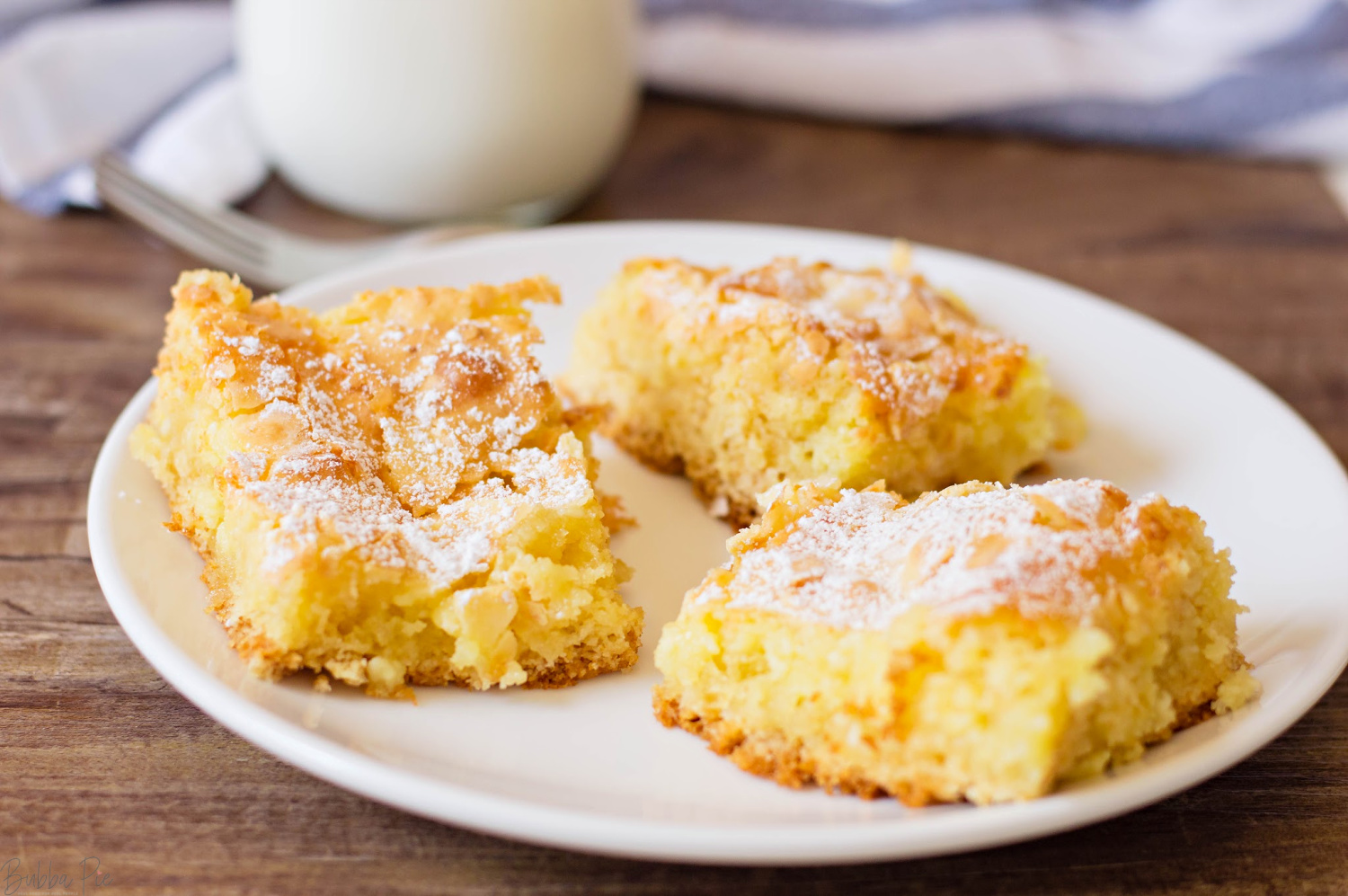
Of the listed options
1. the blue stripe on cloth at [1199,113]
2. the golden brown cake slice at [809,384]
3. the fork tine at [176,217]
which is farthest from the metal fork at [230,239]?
the blue stripe on cloth at [1199,113]

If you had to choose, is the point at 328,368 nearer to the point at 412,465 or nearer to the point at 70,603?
the point at 412,465

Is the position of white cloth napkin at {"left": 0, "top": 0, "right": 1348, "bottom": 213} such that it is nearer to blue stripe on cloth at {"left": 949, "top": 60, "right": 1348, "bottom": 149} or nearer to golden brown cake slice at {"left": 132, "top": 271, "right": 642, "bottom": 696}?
blue stripe on cloth at {"left": 949, "top": 60, "right": 1348, "bottom": 149}

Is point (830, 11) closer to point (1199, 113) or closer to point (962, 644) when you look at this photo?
point (1199, 113)

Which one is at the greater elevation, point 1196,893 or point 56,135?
point 1196,893

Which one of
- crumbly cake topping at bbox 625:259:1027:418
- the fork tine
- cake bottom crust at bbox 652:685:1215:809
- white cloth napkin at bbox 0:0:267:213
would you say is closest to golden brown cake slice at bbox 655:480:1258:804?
cake bottom crust at bbox 652:685:1215:809

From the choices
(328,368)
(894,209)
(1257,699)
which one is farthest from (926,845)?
(894,209)

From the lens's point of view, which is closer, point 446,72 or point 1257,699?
point 1257,699

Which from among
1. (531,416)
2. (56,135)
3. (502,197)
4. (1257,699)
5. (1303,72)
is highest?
(1303,72)

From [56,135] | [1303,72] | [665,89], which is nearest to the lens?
[56,135]
